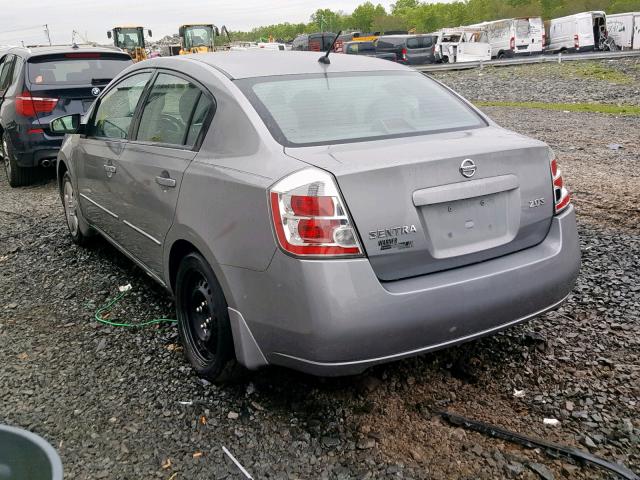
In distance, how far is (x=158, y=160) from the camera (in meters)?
3.79

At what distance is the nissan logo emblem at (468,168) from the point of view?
2.90 meters

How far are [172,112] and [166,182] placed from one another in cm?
53

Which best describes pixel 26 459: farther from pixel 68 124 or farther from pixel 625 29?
pixel 625 29

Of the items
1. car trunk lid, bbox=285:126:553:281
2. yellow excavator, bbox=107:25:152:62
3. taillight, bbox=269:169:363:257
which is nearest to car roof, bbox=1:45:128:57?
car trunk lid, bbox=285:126:553:281

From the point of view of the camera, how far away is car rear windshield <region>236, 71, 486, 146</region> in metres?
3.24

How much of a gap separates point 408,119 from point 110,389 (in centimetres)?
218

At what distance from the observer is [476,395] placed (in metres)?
3.29

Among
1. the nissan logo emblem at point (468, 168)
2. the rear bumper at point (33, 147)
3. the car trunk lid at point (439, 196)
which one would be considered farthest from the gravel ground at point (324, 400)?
the rear bumper at point (33, 147)

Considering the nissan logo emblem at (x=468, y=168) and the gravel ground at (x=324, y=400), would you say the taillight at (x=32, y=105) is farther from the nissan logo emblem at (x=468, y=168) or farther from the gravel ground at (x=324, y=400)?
the nissan logo emblem at (x=468, y=168)

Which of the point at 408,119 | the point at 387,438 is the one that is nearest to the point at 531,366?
the point at 387,438

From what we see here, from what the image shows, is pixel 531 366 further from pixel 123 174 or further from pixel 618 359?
pixel 123 174

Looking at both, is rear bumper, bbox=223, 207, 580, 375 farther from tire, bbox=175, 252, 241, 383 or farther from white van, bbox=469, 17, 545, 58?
white van, bbox=469, 17, 545, 58

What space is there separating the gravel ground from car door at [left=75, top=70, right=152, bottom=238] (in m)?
0.68

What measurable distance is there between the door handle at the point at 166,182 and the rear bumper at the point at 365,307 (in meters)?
0.80
